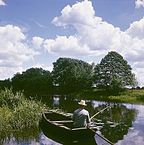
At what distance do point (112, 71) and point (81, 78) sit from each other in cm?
1032

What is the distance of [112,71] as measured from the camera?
3489 inches

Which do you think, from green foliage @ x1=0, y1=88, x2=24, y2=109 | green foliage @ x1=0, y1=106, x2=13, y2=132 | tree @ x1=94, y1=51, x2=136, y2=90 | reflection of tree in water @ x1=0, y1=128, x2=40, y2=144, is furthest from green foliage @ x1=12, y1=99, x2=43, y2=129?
tree @ x1=94, y1=51, x2=136, y2=90

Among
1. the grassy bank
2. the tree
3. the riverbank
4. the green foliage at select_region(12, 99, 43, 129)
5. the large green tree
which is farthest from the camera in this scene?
the large green tree

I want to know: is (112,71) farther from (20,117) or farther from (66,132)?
(66,132)

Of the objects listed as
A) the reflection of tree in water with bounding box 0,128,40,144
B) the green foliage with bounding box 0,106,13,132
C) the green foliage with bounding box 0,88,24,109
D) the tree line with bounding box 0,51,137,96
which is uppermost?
the tree line with bounding box 0,51,137,96

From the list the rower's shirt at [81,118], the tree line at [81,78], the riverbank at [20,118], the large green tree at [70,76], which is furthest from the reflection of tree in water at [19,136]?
the large green tree at [70,76]

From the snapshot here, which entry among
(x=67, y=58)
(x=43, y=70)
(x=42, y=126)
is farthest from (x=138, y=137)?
(x=43, y=70)

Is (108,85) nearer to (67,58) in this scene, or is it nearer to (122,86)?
(122,86)

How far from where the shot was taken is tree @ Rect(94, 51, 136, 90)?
86.4 metres

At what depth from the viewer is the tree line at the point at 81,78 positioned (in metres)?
86.8

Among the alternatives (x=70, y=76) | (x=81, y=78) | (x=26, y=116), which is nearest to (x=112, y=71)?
(x=81, y=78)

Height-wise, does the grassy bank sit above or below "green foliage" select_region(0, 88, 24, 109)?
below

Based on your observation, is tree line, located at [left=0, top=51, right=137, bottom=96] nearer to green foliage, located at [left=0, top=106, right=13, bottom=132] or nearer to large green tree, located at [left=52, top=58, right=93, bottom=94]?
large green tree, located at [left=52, top=58, right=93, bottom=94]

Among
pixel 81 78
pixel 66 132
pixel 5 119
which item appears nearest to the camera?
pixel 66 132
